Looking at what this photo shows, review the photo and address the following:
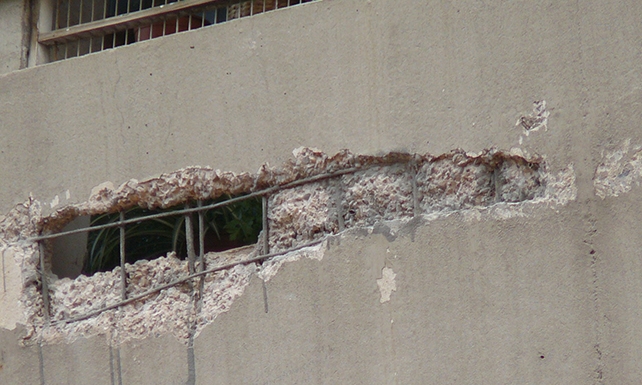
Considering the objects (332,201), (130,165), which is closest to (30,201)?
(130,165)

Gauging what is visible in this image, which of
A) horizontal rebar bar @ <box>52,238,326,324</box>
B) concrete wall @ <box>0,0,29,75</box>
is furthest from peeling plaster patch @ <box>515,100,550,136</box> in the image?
concrete wall @ <box>0,0,29,75</box>

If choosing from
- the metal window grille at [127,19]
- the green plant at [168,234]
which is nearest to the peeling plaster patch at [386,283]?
the green plant at [168,234]

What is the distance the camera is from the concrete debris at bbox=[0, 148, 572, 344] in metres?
3.01

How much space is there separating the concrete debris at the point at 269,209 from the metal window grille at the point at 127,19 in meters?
0.82

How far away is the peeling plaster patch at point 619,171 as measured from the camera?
273 centimetres

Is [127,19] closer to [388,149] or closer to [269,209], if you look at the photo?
[269,209]

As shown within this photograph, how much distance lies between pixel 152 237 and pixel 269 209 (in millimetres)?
1022

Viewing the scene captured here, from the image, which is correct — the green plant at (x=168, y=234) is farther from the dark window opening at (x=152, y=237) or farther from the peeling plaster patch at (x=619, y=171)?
the peeling plaster patch at (x=619, y=171)

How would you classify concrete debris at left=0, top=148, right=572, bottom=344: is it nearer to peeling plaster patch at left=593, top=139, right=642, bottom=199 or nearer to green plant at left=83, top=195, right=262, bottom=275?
peeling plaster patch at left=593, top=139, right=642, bottom=199

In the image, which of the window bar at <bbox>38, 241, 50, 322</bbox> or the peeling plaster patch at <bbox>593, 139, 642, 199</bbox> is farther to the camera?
the window bar at <bbox>38, 241, 50, 322</bbox>

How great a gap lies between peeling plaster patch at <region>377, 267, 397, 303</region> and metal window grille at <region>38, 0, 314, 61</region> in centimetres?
130

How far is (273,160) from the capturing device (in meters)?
3.32

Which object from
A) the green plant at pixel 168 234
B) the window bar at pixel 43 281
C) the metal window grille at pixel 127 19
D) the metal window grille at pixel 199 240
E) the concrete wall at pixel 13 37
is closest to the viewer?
the metal window grille at pixel 199 240

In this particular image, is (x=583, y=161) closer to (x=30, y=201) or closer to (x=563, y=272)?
(x=563, y=272)
